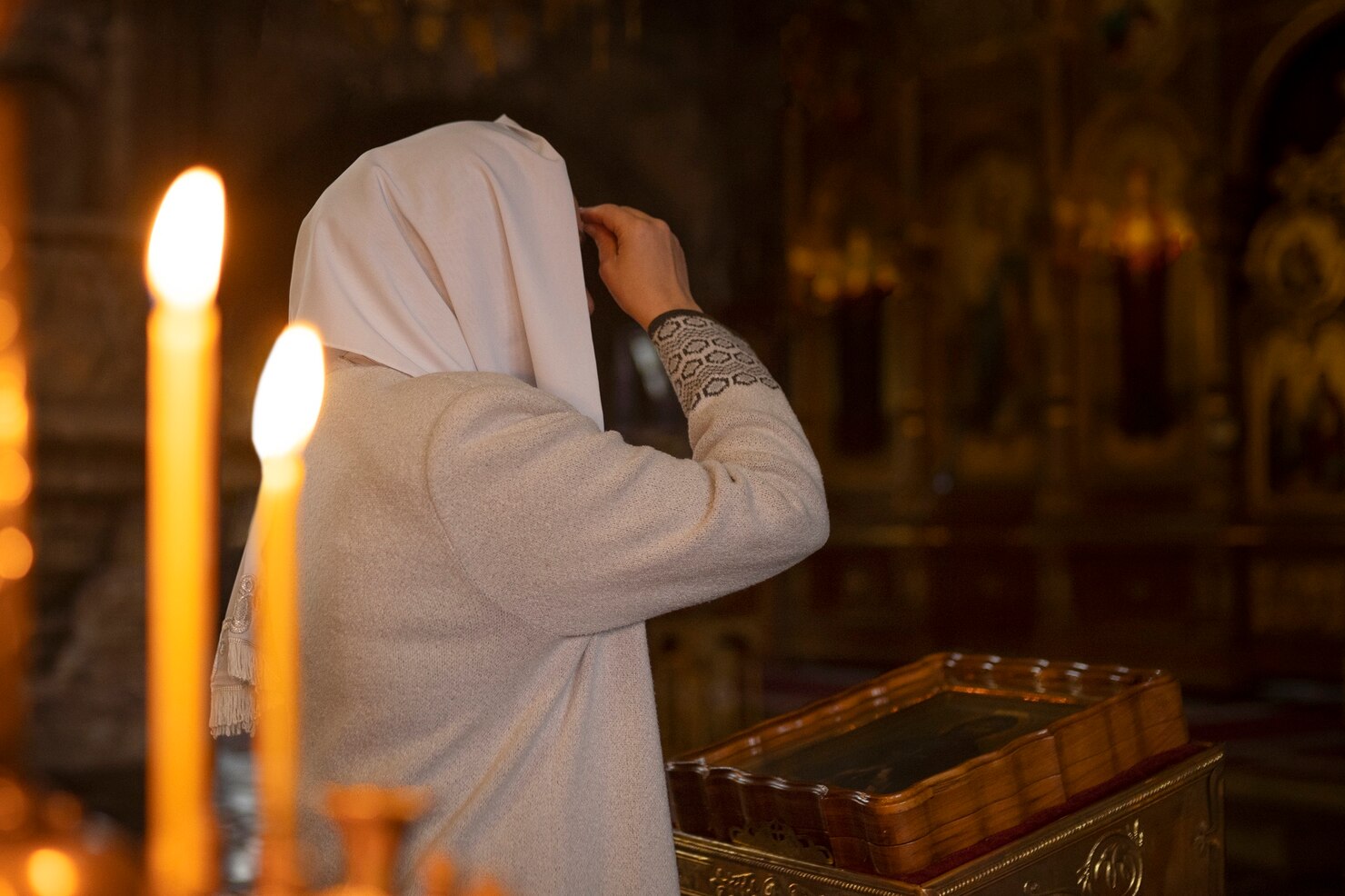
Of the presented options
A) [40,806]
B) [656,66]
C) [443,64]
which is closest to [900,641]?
[656,66]

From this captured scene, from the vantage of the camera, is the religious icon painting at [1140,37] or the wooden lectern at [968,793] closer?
the wooden lectern at [968,793]

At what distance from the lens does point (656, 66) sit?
917 centimetres

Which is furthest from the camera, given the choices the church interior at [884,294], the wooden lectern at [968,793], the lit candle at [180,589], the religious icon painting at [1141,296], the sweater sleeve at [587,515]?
the religious icon painting at [1141,296]

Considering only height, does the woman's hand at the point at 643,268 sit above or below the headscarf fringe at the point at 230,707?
Result: above

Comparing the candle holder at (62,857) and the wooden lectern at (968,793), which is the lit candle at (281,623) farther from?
the wooden lectern at (968,793)

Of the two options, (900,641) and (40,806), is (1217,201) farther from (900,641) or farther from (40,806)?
(40,806)

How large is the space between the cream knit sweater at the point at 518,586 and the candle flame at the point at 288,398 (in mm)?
544

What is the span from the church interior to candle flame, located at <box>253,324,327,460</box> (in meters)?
3.92

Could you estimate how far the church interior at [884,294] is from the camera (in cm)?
650

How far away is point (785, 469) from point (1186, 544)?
727 centimetres

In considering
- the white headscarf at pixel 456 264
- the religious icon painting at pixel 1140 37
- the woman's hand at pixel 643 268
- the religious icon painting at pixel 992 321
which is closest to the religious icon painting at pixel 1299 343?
the religious icon painting at pixel 1140 37

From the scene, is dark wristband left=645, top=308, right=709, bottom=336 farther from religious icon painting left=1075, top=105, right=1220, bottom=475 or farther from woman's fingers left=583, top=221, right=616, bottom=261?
religious icon painting left=1075, top=105, right=1220, bottom=475

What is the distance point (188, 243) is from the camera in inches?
17.9

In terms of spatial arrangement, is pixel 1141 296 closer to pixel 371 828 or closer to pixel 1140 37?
pixel 1140 37
